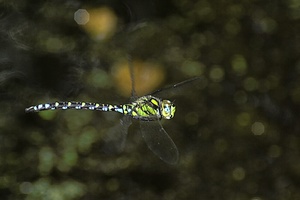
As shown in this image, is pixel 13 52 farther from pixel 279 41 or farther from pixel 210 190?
pixel 279 41

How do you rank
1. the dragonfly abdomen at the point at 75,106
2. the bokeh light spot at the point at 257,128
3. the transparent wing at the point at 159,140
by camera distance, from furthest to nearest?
the bokeh light spot at the point at 257,128
the dragonfly abdomen at the point at 75,106
the transparent wing at the point at 159,140

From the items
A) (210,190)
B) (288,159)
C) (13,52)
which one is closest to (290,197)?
(288,159)

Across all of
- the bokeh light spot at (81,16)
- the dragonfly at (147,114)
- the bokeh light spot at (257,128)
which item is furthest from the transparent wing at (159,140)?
the bokeh light spot at (81,16)

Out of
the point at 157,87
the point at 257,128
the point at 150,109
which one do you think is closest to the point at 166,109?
the point at 150,109

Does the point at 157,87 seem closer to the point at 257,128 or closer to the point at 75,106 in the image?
the point at 75,106

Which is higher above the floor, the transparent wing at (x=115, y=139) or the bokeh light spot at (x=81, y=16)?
the bokeh light spot at (x=81, y=16)

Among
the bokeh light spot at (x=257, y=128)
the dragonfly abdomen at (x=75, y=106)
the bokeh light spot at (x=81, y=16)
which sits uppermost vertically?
the bokeh light spot at (x=81, y=16)

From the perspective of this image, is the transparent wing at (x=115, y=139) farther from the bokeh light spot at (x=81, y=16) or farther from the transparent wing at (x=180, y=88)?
the bokeh light spot at (x=81, y=16)

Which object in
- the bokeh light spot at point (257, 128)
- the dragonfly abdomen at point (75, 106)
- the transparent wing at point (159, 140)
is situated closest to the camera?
the transparent wing at point (159, 140)
